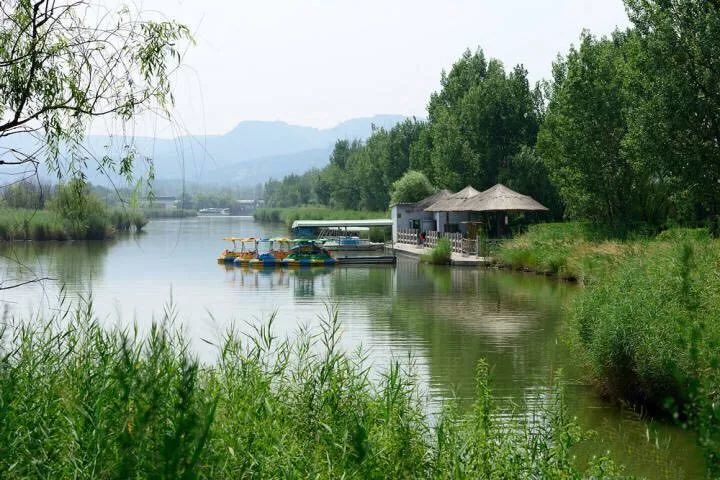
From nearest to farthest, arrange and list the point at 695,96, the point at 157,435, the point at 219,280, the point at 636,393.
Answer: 1. the point at 157,435
2. the point at 636,393
3. the point at 695,96
4. the point at 219,280

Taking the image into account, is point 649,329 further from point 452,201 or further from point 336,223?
point 336,223

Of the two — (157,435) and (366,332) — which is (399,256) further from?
(157,435)

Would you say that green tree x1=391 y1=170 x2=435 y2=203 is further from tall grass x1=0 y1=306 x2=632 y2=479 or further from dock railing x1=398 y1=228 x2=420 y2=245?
tall grass x1=0 y1=306 x2=632 y2=479

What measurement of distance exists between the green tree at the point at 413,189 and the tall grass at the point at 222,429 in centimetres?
4808

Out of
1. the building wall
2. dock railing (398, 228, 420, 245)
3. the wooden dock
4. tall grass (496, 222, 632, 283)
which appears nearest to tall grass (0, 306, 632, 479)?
tall grass (496, 222, 632, 283)

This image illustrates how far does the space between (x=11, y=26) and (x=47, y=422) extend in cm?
350

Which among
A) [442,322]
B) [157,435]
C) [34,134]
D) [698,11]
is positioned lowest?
[442,322]

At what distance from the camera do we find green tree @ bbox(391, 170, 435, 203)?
184ft

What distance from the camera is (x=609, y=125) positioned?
34438 mm

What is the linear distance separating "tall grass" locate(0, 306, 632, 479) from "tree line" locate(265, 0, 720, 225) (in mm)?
20638

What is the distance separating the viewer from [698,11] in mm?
26531

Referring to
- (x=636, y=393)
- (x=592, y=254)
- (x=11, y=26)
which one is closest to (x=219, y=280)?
(x=592, y=254)

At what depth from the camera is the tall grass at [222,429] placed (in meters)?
5.43

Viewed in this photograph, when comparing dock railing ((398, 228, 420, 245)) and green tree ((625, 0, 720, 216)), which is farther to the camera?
dock railing ((398, 228, 420, 245))
